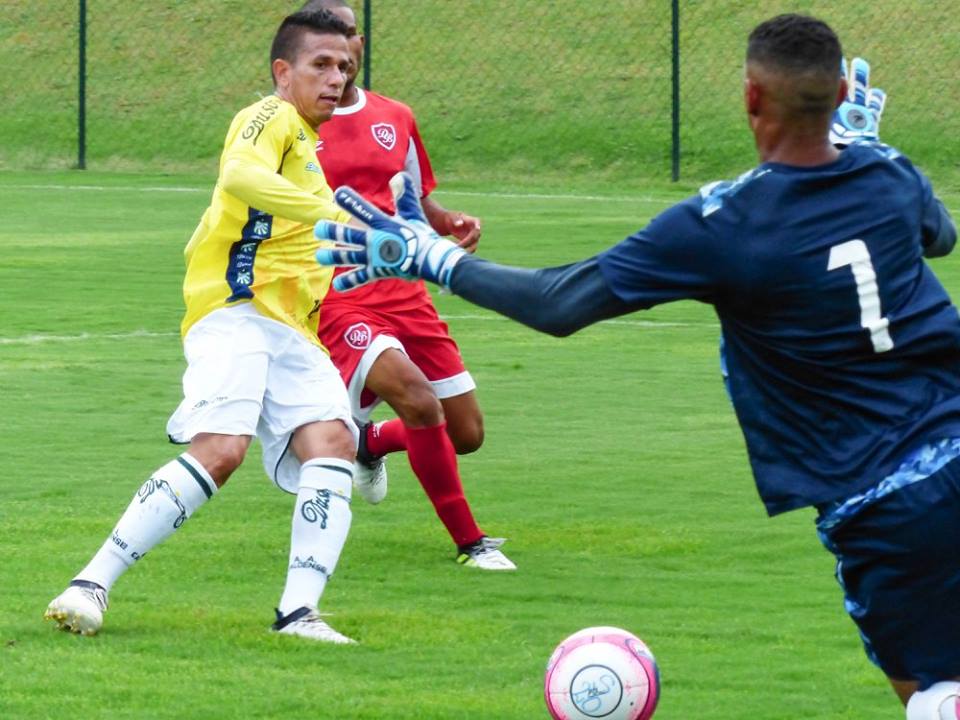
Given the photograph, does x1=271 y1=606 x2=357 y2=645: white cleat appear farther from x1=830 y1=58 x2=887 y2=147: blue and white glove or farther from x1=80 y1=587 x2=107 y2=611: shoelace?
x1=830 y1=58 x2=887 y2=147: blue and white glove

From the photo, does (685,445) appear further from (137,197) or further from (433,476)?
(137,197)

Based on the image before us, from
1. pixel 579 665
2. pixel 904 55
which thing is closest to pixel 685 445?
pixel 579 665

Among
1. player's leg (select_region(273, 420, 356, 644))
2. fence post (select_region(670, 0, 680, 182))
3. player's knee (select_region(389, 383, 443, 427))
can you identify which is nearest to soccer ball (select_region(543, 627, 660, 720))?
player's leg (select_region(273, 420, 356, 644))

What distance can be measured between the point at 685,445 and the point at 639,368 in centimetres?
260

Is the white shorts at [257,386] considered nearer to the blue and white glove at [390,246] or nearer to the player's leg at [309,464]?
the player's leg at [309,464]

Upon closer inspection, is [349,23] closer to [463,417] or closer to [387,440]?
[463,417]

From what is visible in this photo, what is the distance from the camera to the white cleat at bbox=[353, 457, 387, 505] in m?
8.30

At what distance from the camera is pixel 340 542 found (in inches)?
249

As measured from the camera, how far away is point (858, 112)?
16.9ft

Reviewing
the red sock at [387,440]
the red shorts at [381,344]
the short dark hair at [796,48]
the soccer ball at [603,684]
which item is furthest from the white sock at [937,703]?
the red sock at [387,440]

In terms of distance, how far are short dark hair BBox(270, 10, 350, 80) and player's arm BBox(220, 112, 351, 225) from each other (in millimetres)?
329

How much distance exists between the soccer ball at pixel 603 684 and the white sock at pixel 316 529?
129cm

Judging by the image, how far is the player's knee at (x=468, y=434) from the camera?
816 centimetres

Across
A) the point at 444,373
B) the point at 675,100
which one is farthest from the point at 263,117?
the point at 675,100
